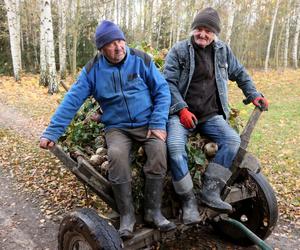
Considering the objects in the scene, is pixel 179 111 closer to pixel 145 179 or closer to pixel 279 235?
pixel 145 179

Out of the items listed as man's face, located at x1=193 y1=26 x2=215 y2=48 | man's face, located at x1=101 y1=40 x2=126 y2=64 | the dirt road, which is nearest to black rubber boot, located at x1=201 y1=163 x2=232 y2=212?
the dirt road

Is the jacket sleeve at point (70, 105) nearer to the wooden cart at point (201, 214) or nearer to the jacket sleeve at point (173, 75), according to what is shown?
the wooden cart at point (201, 214)

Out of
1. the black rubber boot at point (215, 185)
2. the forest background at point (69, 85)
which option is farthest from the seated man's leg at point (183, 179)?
the forest background at point (69, 85)

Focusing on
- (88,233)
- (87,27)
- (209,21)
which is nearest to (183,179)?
(88,233)

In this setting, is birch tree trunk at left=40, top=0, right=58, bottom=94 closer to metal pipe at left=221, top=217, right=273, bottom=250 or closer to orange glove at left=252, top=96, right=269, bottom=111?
orange glove at left=252, top=96, right=269, bottom=111

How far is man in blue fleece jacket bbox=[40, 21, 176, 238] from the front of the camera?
3158mm

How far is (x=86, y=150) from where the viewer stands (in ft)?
12.5

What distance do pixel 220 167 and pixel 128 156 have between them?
2.81 ft

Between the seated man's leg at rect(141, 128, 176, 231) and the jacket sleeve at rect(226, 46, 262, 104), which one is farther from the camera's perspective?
the jacket sleeve at rect(226, 46, 262, 104)

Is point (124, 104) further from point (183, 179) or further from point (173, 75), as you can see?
point (183, 179)

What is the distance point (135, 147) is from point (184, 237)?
1.48 meters

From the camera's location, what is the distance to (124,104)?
3.42 metres

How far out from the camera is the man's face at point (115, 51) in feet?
10.8

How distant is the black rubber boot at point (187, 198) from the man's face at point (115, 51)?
124 cm
